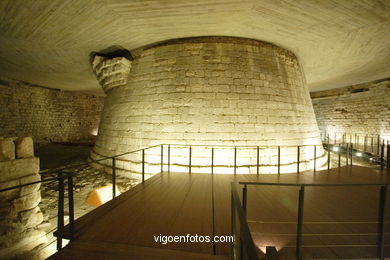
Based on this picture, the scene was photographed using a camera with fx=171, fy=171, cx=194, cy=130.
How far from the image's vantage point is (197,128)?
487 centimetres

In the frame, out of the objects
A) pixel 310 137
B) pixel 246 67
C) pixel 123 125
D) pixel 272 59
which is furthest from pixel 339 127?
pixel 123 125

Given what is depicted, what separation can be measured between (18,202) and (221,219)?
Answer: 10.2 ft

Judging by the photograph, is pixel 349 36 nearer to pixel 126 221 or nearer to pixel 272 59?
pixel 272 59

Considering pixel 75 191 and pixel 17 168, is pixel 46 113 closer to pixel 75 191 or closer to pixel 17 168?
pixel 75 191

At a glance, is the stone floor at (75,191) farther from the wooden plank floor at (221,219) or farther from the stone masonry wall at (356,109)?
the stone masonry wall at (356,109)

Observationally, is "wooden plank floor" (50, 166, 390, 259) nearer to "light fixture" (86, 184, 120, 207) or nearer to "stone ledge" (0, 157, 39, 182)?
"stone ledge" (0, 157, 39, 182)

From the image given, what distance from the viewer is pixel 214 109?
16.2 ft

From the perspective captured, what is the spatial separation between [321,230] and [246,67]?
4.48m

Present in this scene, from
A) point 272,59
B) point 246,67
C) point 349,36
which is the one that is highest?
point 349,36

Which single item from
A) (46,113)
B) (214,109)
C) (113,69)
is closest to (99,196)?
(214,109)

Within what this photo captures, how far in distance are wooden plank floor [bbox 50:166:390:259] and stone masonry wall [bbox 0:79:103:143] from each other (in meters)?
11.0

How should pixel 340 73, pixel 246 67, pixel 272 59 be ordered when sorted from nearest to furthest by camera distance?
pixel 246 67 < pixel 272 59 < pixel 340 73

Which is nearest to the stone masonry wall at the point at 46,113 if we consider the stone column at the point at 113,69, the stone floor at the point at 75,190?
the stone floor at the point at 75,190

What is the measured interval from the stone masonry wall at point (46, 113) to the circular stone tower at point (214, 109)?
7970 mm
